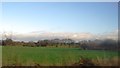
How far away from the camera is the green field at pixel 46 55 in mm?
→ 7953

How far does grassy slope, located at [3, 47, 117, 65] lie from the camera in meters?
7.99

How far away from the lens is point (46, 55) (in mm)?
9039

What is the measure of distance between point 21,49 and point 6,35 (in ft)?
4.07

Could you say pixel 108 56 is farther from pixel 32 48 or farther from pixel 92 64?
pixel 32 48

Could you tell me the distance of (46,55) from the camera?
9039 mm

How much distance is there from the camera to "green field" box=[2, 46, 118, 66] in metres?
7.95

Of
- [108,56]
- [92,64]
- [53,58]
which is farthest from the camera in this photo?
[53,58]

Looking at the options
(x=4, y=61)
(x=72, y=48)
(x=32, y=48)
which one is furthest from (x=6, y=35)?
(x=72, y=48)

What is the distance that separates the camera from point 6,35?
25.5 feet

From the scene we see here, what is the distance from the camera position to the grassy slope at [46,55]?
799 centimetres

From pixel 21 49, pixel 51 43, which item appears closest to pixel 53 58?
pixel 51 43

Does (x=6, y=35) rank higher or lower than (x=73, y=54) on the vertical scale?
higher

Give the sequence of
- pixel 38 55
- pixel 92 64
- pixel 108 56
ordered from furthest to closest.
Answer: pixel 38 55
pixel 108 56
pixel 92 64

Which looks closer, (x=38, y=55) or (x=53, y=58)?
(x=53, y=58)
